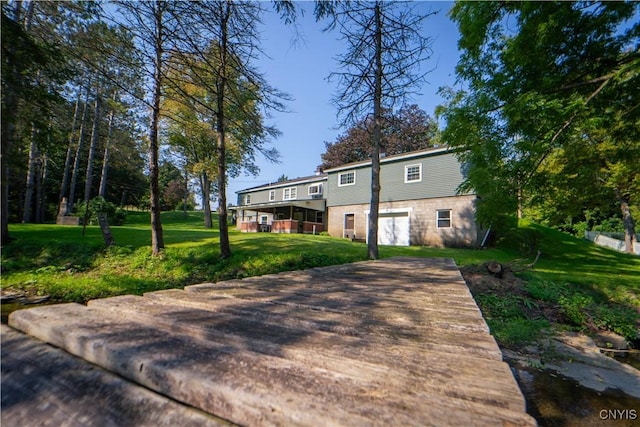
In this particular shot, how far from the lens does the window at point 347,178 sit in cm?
1919

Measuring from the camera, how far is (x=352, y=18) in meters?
8.15

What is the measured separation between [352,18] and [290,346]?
9740 millimetres

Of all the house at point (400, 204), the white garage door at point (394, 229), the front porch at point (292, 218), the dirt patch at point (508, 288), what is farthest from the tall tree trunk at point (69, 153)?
the dirt patch at point (508, 288)

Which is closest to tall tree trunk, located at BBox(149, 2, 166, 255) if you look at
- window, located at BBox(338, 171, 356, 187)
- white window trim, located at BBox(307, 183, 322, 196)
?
window, located at BBox(338, 171, 356, 187)

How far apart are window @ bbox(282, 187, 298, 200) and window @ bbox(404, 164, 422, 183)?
11201mm

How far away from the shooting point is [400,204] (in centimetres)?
1684

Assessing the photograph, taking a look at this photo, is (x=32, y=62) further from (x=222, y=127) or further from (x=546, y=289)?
(x=546, y=289)

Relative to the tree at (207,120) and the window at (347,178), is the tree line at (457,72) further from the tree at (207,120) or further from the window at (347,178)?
the window at (347,178)

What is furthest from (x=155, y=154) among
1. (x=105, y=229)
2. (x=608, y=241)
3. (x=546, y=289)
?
(x=608, y=241)

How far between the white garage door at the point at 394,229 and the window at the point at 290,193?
33.0 ft

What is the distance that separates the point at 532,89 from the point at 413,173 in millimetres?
10591

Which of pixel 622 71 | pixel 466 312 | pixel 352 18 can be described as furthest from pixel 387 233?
pixel 466 312

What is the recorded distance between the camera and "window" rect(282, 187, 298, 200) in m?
25.0

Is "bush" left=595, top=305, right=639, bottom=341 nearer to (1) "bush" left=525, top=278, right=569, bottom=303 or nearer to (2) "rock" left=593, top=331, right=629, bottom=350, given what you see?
(2) "rock" left=593, top=331, right=629, bottom=350
